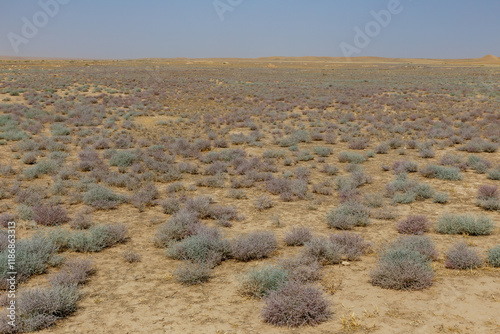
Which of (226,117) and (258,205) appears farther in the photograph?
(226,117)

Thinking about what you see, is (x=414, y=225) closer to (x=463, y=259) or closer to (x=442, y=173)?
(x=463, y=259)

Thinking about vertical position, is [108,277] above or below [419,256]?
below

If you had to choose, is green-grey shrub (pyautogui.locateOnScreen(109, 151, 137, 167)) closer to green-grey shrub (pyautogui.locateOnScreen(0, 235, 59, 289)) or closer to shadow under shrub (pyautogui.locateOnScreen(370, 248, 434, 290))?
green-grey shrub (pyautogui.locateOnScreen(0, 235, 59, 289))

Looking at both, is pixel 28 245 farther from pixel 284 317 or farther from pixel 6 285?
pixel 284 317

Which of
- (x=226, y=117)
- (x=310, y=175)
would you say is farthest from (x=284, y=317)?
(x=226, y=117)

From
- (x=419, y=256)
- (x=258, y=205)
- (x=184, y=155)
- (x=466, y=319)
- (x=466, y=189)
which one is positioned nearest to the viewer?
(x=466, y=319)

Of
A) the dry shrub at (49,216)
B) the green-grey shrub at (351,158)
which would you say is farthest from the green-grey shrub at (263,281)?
the green-grey shrub at (351,158)

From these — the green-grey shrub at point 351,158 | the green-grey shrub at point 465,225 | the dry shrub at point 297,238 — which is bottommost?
the green-grey shrub at point 351,158

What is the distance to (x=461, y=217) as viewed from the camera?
24.1ft

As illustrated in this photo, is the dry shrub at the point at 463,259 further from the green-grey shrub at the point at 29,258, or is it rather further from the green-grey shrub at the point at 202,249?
the green-grey shrub at the point at 29,258

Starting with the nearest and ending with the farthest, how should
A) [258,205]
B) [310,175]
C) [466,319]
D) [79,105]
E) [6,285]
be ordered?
1. [466,319]
2. [6,285]
3. [258,205]
4. [310,175]
5. [79,105]

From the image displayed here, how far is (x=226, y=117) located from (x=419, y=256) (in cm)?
1803

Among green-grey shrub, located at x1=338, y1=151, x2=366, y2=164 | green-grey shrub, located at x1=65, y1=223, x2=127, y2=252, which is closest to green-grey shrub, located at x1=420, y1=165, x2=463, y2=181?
green-grey shrub, located at x1=338, y1=151, x2=366, y2=164

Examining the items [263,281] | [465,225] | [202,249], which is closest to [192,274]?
[202,249]
